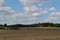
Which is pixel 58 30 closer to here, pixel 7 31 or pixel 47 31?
pixel 47 31

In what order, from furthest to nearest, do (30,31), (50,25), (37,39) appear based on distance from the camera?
(30,31) < (50,25) < (37,39)

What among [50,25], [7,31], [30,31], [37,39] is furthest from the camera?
[30,31]

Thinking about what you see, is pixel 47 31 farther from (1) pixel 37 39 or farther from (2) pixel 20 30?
(1) pixel 37 39

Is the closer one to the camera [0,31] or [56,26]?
[56,26]

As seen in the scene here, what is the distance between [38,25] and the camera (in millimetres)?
23438

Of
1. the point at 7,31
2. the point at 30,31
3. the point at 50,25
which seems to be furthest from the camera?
the point at 30,31

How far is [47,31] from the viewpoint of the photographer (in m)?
27.7

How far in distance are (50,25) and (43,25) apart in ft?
2.88

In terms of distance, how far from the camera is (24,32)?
26844 millimetres

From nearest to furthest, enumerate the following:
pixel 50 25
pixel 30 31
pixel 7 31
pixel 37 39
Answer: pixel 37 39
pixel 50 25
pixel 7 31
pixel 30 31

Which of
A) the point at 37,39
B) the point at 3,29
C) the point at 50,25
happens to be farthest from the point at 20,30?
the point at 37,39

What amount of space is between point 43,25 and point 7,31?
3.98 metres

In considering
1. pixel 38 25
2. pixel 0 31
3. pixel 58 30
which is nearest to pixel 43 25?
pixel 38 25

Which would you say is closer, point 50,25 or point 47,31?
point 50,25
